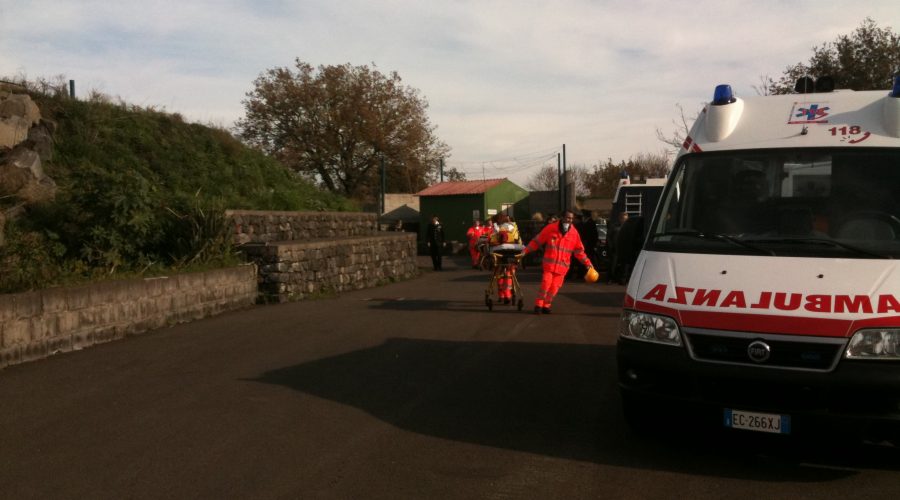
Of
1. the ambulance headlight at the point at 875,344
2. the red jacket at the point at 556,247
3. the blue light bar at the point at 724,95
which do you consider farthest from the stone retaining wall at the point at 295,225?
the ambulance headlight at the point at 875,344

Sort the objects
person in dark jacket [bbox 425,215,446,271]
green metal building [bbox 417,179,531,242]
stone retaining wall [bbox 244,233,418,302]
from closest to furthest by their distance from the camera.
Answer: stone retaining wall [bbox 244,233,418,302]
person in dark jacket [bbox 425,215,446,271]
green metal building [bbox 417,179,531,242]

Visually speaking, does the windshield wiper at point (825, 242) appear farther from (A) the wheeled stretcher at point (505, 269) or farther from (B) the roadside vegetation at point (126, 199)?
(B) the roadside vegetation at point (126, 199)

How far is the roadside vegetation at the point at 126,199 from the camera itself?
1146cm

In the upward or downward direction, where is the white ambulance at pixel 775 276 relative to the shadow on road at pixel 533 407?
upward

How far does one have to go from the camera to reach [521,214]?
143 feet

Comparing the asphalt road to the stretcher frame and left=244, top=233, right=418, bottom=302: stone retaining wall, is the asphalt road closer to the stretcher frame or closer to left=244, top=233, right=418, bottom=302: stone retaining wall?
the stretcher frame

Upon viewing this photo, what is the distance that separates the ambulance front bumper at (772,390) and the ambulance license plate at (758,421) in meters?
0.03

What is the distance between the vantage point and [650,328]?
5.00 metres

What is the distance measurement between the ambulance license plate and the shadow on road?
14.5 inches

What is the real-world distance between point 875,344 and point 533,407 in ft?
9.09

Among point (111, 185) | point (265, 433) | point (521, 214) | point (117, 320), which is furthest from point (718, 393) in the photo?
point (521, 214)

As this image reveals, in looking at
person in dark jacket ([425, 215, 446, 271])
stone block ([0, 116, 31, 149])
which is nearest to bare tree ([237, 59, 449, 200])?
person in dark jacket ([425, 215, 446, 271])

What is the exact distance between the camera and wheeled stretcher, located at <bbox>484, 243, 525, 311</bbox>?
514 inches

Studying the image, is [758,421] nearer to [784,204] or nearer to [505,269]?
[784,204]
